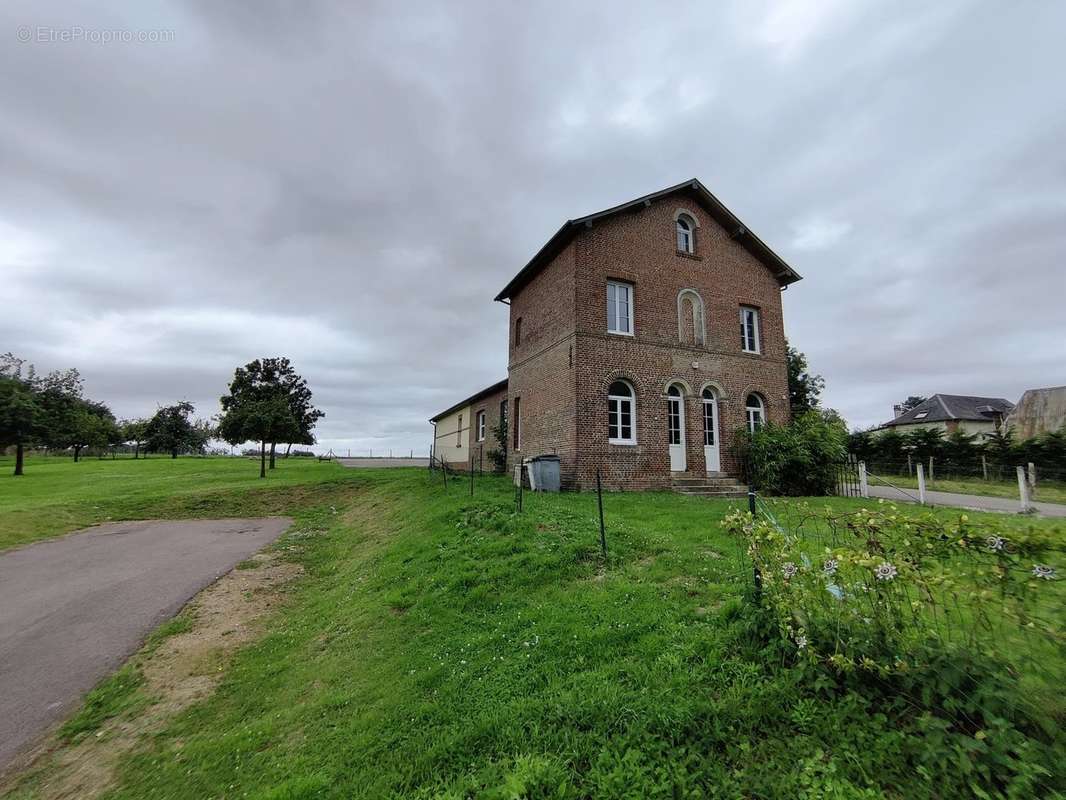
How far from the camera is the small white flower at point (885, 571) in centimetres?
272

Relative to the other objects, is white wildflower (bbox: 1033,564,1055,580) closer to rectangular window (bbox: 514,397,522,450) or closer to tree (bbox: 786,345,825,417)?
rectangular window (bbox: 514,397,522,450)

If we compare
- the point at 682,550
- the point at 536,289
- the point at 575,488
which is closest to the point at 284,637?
the point at 682,550

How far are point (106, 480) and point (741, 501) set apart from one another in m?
28.0

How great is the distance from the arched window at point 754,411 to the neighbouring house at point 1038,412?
99.6 feet

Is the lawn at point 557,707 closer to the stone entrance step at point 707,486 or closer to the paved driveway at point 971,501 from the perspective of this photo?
the stone entrance step at point 707,486

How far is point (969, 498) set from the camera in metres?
14.3

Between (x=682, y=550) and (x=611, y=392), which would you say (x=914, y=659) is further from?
(x=611, y=392)

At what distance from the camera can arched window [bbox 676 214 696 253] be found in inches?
651

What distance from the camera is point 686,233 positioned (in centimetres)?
1670

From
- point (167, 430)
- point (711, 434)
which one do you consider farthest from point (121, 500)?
point (167, 430)

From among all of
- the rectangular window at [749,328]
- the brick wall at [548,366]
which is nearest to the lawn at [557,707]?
the brick wall at [548,366]

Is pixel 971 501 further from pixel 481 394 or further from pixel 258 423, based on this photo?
pixel 258 423

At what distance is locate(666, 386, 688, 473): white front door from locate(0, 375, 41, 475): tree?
3275 centimetres

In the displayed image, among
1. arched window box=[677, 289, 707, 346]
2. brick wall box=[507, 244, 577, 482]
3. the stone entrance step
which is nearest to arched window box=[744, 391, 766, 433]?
the stone entrance step
